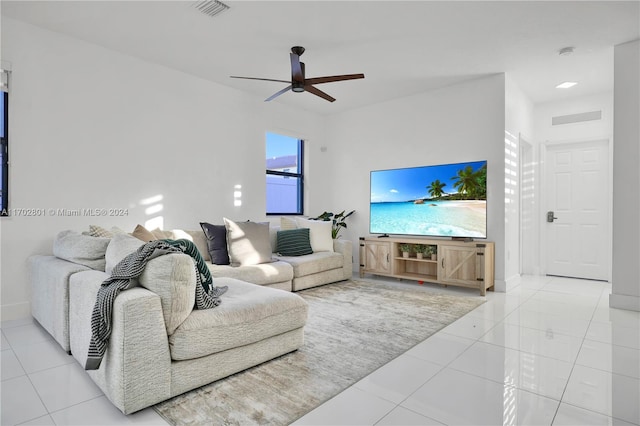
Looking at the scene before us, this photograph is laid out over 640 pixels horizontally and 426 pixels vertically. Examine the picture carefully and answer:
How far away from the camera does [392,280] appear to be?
5156 millimetres

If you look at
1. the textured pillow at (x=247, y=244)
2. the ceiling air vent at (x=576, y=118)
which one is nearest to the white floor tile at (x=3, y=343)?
the textured pillow at (x=247, y=244)

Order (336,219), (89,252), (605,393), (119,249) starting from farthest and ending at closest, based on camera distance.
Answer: (336,219) < (89,252) < (119,249) < (605,393)

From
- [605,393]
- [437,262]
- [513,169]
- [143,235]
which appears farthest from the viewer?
[513,169]

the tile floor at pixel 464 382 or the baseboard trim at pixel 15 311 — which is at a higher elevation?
the baseboard trim at pixel 15 311

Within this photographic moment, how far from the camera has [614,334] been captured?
9.42ft

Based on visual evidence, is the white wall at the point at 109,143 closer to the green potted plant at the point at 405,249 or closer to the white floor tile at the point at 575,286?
the green potted plant at the point at 405,249

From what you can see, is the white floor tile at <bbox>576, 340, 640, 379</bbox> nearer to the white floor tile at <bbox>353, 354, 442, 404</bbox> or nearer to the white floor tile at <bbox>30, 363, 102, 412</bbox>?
the white floor tile at <bbox>353, 354, 442, 404</bbox>

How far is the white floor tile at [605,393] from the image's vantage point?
175 centimetres

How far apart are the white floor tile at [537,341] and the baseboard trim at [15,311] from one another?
3.96 metres

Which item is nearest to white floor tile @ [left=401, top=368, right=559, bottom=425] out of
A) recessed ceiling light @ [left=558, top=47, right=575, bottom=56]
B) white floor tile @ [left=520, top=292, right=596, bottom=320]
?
white floor tile @ [left=520, top=292, right=596, bottom=320]

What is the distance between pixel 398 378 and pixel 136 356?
55.8 inches

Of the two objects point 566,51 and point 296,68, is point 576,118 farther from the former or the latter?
point 296,68

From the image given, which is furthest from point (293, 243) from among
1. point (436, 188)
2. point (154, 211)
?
point (436, 188)

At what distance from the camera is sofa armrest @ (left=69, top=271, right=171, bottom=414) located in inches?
64.8
